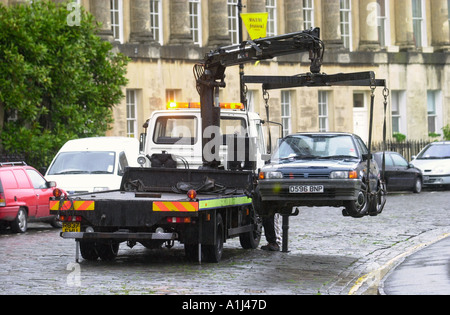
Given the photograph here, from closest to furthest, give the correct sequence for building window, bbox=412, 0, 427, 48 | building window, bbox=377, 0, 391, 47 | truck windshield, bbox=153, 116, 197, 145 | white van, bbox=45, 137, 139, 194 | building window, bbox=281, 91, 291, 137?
truck windshield, bbox=153, 116, 197, 145
white van, bbox=45, 137, 139, 194
building window, bbox=281, 91, 291, 137
building window, bbox=377, 0, 391, 47
building window, bbox=412, 0, 427, 48

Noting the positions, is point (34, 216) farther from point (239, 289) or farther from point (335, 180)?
point (239, 289)

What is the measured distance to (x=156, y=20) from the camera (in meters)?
51.9

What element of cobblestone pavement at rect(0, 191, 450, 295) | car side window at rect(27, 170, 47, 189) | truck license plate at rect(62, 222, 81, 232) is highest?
car side window at rect(27, 170, 47, 189)

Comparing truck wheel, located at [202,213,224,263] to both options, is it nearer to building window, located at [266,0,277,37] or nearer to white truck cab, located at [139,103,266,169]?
white truck cab, located at [139,103,266,169]

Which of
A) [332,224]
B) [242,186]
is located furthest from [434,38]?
[242,186]

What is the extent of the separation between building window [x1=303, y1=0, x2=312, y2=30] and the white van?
3073 cm

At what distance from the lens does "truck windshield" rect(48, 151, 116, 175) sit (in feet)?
93.2

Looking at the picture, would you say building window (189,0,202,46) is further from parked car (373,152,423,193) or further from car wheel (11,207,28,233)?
car wheel (11,207,28,233)

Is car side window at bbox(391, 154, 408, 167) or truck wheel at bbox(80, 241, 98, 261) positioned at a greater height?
car side window at bbox(391, 154, 408, 167)

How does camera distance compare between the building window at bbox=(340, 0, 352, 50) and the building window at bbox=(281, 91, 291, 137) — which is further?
the building window at bbox=(340, 0, 352, 50)

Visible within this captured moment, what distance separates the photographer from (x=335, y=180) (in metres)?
19.0

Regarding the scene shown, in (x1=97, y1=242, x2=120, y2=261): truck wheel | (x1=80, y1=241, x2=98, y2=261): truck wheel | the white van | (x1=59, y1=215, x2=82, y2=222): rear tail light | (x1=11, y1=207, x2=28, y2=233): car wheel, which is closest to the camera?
(x1=59, y1=215, x2=82, y2=222): rear tail light

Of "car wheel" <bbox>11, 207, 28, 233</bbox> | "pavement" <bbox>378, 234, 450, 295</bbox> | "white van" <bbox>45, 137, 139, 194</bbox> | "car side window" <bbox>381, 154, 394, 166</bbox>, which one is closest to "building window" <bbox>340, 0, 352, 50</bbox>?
"car side window" <bbox>381, 154, 394, 166</bbox>

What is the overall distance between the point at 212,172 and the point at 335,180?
Result: 82.8 inches
